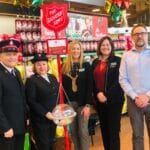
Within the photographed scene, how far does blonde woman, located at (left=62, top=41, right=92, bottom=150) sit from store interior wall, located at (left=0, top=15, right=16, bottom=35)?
1.63 meters

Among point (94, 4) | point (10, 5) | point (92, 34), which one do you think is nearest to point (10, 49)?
point (10, 5)

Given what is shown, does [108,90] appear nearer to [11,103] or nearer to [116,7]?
[11,103]

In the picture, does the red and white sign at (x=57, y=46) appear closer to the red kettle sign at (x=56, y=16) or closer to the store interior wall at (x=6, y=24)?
the red kettle sign at (x=56, y=16)

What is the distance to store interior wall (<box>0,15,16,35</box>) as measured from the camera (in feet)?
15.4

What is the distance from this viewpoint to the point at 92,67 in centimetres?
357

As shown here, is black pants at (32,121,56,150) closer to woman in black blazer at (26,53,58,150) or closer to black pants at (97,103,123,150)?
woman in black blazer at (26,53,58,150)

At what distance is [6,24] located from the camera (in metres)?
4.77

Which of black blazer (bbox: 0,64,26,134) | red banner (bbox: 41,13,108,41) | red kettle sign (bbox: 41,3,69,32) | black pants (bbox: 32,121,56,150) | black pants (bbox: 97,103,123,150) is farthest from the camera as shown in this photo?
red banner (bbox: 41,13,108,41)

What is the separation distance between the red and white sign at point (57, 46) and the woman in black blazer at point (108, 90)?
64 centimetres

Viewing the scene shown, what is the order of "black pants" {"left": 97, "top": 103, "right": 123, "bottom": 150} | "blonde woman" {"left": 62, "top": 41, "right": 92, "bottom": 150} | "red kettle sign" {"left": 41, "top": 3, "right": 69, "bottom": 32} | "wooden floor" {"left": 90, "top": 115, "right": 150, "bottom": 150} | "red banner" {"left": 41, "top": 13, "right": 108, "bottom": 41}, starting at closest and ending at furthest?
1. "red kettle sign" {"left": 41, "top": 3, "right": 69, "bottom": 32}
2. "blonde woman" {"left": 62, "top": 41, "right": 92, "bottom": 150}
3. "black pants" {"left": 97, "top": 103, "right": 123, "bottom": 150}
4. "wooden floor" {"left": 90, "top": 115, "right": 150, "bottom": 150}
5. "red banner" {"left": 41, "top": 13, "right": 108, "bottom": 41}

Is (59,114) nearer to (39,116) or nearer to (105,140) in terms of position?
(39,116)

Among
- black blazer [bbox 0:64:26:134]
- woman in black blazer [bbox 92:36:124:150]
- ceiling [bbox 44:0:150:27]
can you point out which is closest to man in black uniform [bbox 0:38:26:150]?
black blazer [bbox 0:64:26:134]

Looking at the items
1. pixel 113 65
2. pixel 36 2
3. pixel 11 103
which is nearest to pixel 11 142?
pixel 11 103

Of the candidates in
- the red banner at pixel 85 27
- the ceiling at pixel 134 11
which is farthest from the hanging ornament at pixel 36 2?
the ceiling at pixel 134 11
